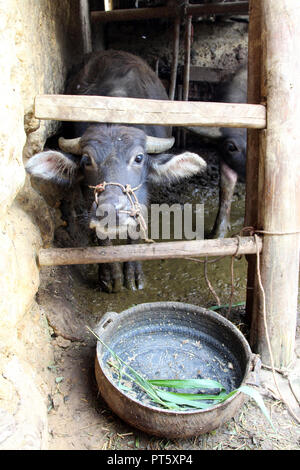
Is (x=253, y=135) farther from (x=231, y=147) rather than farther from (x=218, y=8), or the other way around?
(x=218, y=8)

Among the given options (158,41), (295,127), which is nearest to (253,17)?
(295,127)

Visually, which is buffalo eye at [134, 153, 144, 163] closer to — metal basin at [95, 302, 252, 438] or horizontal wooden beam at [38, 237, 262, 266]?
horizontal wooden beam at [38, 237, 262, 266]

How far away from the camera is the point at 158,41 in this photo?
5531mm

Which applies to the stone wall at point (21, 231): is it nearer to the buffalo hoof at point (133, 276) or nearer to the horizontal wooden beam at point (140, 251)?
the horizontal wooden beam at point (140, 251)

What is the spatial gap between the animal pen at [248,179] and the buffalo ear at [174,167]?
388 mm

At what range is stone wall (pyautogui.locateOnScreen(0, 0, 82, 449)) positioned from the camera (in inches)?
55.9

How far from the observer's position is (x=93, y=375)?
2.09m

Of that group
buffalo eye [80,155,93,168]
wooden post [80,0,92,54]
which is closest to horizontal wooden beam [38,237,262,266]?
buffalo eye [80,155,93,168]

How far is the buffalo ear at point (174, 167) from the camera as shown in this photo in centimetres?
256

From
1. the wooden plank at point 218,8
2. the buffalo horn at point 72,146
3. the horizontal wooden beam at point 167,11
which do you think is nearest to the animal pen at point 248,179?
the buffalo horn at point 72,146

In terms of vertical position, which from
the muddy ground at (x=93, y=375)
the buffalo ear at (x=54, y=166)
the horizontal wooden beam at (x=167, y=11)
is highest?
the horizontal wooden beam at (x=167, y=11)

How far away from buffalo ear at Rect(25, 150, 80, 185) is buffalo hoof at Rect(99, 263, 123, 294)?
773 mm

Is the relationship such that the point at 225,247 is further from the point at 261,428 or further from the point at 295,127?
the point at 261,428
